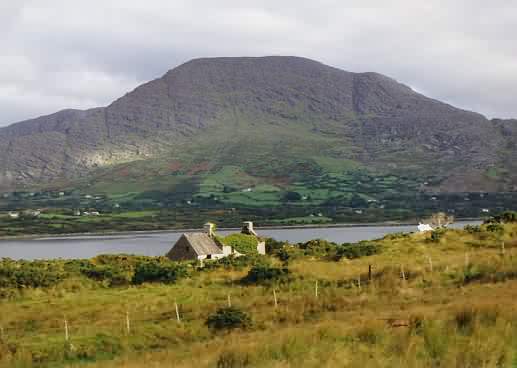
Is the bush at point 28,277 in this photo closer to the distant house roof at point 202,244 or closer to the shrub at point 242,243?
the distant house roof at point 202,244

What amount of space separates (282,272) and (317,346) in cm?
1894

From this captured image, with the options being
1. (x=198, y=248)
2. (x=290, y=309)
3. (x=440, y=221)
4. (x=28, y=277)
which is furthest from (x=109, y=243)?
(x=290, y=309)

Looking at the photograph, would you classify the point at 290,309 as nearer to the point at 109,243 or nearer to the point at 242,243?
the point at 242,243

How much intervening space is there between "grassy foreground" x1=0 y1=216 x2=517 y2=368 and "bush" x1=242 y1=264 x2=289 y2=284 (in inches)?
2.7

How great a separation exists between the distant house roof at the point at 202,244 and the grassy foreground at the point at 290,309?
23.5ft

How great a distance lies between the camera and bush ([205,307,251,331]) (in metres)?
20.9

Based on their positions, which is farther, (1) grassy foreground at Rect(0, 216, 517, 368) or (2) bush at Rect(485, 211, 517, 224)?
(2) bush at Rect(485, 211, 517, 224)

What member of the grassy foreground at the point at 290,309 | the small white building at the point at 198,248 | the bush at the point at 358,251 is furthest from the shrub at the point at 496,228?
the small white building at the point at 198,248

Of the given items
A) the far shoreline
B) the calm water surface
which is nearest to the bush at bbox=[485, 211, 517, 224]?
the calm water surface

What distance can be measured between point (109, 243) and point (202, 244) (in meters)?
102

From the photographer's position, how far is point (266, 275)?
103ft

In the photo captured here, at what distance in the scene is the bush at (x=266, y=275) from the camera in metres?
30.9

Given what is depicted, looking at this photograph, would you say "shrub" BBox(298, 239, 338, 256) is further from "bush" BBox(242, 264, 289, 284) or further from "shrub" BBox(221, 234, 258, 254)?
"bush" BBox(242, 264, 289, 284)

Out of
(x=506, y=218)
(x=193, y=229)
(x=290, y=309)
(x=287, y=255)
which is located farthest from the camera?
(x=193, y=229)
